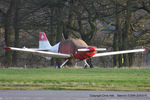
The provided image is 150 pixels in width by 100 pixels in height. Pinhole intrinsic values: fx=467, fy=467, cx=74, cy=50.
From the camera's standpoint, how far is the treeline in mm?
36375

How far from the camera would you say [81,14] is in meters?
36.9

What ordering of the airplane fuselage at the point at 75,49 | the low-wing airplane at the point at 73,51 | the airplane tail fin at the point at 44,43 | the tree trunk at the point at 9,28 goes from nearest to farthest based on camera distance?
the low-wing airplane at the point at 73,51, the airplane fuselage at the point at 75,49, the airplane tail fin at the point at 44,43, the tree trunk at the point at 9,28

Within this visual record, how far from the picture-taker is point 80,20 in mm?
37344

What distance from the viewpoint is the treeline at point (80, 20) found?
36.4 metres

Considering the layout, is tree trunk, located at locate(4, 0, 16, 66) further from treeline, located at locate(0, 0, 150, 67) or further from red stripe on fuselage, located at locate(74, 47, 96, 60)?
red stripe on fuselage, located at locate(74, 47, 96, 60)

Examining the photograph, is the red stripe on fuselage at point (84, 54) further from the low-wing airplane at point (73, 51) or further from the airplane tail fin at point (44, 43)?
the airplane tail fin at point (44, 43)

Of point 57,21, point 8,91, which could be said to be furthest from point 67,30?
point 8,91

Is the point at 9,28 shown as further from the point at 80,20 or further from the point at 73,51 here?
the point at 73,51

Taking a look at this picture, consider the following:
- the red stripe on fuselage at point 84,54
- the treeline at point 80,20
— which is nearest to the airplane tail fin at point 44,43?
the treeline at point 80,20

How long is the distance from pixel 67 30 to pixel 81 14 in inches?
70.4

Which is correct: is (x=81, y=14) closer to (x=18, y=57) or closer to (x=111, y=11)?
A: (x=111, y=11)

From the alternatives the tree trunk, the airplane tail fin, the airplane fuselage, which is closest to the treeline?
the tree trunk

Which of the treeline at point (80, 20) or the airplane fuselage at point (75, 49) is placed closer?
the airplane fuselage at point (75, 49)

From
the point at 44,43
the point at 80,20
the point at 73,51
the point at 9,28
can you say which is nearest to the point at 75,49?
the point at 73,51
